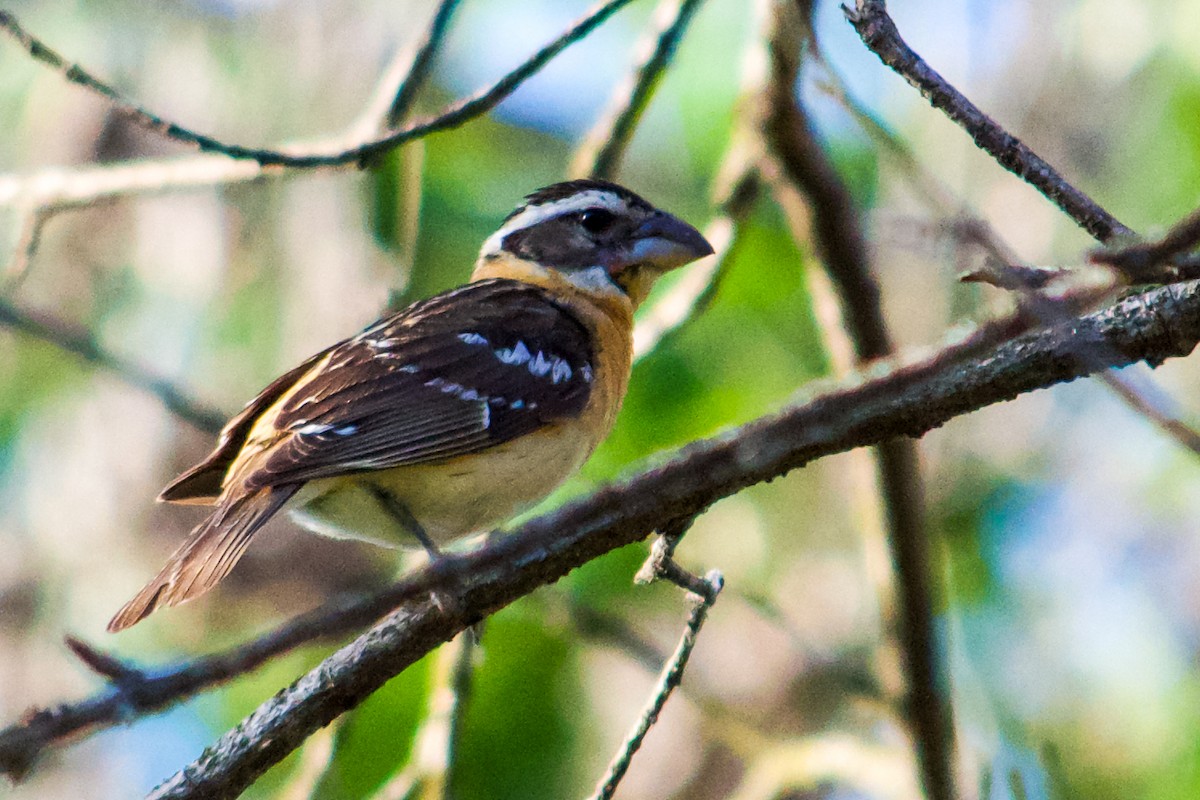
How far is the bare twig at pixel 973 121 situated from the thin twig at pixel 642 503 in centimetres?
26

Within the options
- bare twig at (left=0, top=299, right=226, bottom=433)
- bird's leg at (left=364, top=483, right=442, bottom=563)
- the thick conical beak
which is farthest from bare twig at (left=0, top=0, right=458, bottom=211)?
bird's leg at (left=364, top=483, right=442, bottom=563)

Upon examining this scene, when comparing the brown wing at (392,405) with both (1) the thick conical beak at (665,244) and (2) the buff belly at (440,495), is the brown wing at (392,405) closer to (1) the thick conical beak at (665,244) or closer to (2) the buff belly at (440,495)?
(2) the buff belly at (440,495)

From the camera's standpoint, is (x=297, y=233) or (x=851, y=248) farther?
(x=297, y=233)

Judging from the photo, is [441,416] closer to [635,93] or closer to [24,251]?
[635,93]

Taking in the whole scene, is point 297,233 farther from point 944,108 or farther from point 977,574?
point 944,108

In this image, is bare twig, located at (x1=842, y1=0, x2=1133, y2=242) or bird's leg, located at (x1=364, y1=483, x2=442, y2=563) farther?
bird's leg, located at (x1=364, y1=483, x2=442, y2=563)

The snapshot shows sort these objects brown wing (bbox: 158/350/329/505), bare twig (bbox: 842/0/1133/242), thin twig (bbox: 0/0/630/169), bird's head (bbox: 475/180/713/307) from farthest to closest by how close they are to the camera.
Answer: bird's head (bbox: 475/180/713/307) → brown wing (bbox: 158/350/329/505) → thin twig (bbox: 0/0/630/169) → bare twig (bbox: 842/0/1133/242)

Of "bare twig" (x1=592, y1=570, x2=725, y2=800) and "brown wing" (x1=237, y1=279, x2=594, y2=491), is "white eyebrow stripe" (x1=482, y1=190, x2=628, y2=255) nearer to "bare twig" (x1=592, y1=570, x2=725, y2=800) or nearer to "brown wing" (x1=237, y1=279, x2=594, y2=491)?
"brown wing" (x1=237, y1=279, x2=594, y2=491)

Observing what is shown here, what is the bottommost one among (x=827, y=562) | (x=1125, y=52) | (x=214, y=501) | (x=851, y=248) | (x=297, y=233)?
(x=214, y=501)

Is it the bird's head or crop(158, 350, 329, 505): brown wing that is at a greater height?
the bird's head

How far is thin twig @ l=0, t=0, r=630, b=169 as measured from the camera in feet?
13.4

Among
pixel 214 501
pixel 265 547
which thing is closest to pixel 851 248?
pixel 214 501

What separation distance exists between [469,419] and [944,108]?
2.10m

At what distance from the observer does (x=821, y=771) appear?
5.62 metres
